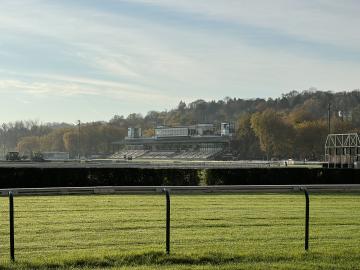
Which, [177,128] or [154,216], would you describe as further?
[177,128]

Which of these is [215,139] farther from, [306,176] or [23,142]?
[306,176]

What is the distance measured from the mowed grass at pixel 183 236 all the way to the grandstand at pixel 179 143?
119 meters

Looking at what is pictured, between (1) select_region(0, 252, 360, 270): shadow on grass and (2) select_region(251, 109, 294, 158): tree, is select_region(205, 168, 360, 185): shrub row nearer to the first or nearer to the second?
(1) select_region(0, 252, 360, 270): shadow on grass

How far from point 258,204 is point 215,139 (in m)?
127

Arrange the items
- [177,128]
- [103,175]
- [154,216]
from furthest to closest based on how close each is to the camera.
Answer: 1. [177,128]
2. [103,175]
3. [154,216]

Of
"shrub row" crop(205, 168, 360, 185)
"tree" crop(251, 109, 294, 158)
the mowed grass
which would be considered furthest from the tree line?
the mowed grass

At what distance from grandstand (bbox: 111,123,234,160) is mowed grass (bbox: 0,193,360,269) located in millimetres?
119424

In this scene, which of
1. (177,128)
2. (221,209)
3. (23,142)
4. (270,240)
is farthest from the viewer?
(23,142)

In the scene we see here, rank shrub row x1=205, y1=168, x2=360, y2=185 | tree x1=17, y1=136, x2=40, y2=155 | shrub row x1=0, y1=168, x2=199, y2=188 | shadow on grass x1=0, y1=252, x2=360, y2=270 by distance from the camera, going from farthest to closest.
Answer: tree x1=17, y1=136, x2=40, y2=155 → shrub row x1=205, y1=168, x2=360, y2=185 → shrub row x1=0, y1=168, x2=199, y2=188 → shadow on grass x1=0, y1=252, x2=360, y2=270

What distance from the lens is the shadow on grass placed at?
9188 millimetres

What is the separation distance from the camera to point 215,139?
147m

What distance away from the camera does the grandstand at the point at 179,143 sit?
146 metres

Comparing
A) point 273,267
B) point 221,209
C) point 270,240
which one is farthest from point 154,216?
point 273,267

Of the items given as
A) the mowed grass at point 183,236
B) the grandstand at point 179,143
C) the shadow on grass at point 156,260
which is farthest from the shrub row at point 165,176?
the grandstand at point 179,143
